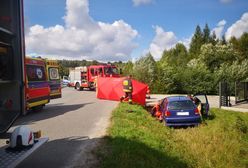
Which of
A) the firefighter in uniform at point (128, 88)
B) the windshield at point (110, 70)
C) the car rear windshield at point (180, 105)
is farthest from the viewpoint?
the windshield at point (110, 70)

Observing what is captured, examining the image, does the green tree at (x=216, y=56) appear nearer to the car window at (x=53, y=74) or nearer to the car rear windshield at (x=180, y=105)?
the car window at (x=53, y=74)

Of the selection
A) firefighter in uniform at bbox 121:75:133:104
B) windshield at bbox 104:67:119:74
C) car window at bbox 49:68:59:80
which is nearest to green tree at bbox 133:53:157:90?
windshield at bbox 104:67:119:74

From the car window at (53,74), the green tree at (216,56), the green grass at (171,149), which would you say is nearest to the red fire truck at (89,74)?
the car window at (53,74)

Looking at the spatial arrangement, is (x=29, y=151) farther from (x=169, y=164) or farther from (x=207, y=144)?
(x=207, y=144)

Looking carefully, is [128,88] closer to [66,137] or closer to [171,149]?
[66,137]

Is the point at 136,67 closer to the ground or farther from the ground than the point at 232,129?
farther from the ground

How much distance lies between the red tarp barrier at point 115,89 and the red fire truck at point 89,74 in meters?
7.63

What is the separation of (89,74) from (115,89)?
1282 centimetres

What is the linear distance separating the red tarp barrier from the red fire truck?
25.0ft

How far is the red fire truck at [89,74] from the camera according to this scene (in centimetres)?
3288

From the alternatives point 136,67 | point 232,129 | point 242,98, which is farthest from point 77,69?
point 232,129

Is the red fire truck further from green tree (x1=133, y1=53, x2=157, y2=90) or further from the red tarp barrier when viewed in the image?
the red tarp barrier

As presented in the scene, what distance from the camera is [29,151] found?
5.44m

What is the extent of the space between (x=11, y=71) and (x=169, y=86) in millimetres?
33495
